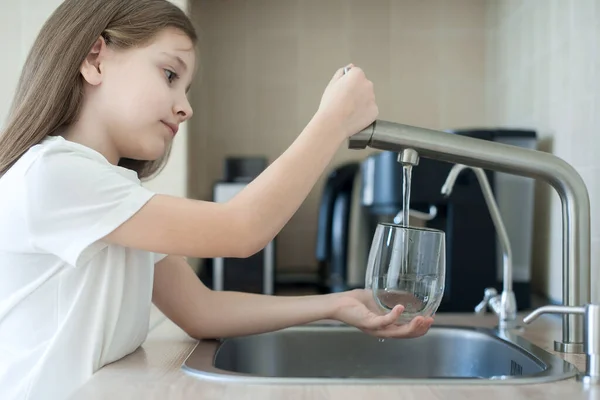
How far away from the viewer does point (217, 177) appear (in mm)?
2123

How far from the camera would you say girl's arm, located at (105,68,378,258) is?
2.45ft

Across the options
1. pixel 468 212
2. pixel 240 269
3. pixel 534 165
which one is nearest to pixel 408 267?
pixel 534 165

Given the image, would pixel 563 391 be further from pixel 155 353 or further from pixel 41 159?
pixel 41 159

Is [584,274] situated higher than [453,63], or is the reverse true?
[453,63]

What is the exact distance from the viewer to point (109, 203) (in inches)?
29.4

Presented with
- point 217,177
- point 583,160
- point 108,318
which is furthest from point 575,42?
point 217,177

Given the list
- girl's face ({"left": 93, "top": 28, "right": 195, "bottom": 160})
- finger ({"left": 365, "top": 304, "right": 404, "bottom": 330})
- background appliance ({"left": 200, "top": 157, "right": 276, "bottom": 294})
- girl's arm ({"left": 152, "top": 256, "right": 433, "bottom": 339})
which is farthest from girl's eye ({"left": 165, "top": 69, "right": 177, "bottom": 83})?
background appliance ({"left": 200, "top": 157, "right": 276, "bottom": 294})

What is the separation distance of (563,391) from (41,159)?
548mm

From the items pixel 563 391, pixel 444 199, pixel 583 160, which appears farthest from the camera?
pixel 444 199

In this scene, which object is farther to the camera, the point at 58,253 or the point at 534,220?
the point at 534,220

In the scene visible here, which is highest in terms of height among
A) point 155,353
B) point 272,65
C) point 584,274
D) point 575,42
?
point 272,65

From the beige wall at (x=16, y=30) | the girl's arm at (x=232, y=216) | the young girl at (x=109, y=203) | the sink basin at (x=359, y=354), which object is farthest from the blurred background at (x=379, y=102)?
the girl's arm at (x=232, y=216)

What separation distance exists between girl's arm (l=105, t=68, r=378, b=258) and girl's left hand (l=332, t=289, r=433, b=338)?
166mm

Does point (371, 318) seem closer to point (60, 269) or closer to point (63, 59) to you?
point (60, 269)
